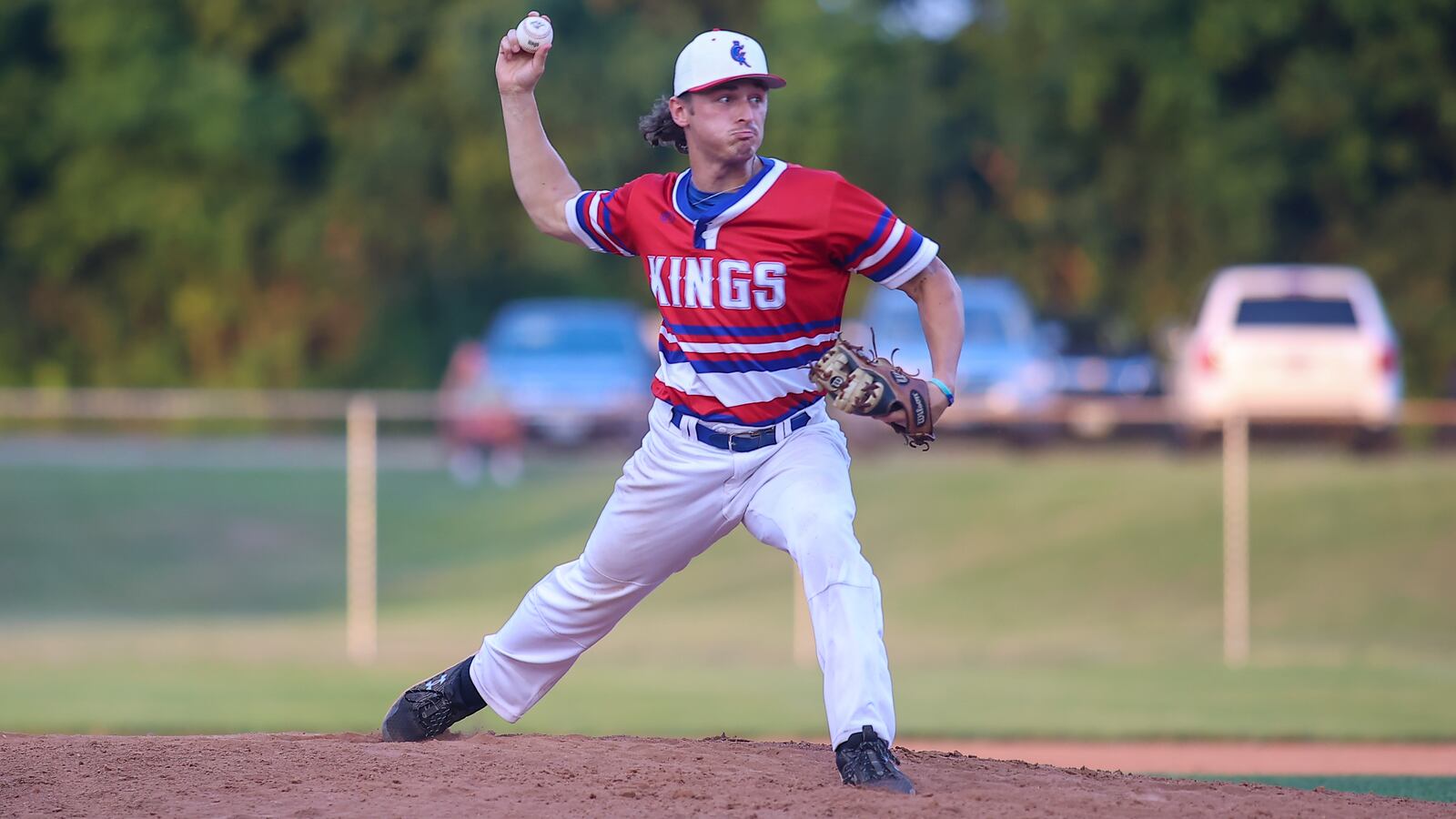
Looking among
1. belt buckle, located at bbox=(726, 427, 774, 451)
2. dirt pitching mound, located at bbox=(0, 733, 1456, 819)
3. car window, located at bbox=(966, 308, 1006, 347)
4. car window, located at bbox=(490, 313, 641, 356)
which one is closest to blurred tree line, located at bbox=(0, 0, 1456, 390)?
car window, located at bbox=(490, 313, 641, 356)

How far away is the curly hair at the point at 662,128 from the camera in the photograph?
579 centimetres

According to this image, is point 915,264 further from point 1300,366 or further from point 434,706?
point 1300,366

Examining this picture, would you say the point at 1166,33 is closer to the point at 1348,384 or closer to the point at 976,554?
the point at 1348,384

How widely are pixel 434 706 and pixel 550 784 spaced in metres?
0.85

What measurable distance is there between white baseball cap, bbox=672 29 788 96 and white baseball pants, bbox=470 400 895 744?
3.28 feet

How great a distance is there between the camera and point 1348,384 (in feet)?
57.8

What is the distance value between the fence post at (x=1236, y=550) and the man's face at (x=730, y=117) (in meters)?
8.73

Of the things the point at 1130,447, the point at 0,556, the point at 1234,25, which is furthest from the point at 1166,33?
the point at 0,556

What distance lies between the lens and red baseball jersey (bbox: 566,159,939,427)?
5348 millimetres

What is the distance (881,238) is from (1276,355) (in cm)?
1338

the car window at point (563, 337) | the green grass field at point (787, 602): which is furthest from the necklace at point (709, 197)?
the car window at point (563, 337)

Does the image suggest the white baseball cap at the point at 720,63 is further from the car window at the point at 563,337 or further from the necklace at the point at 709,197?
the car window at the point at 563,337

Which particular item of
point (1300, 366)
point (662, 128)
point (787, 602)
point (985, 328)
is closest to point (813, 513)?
point (662, 128)

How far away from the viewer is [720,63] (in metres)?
5.38
